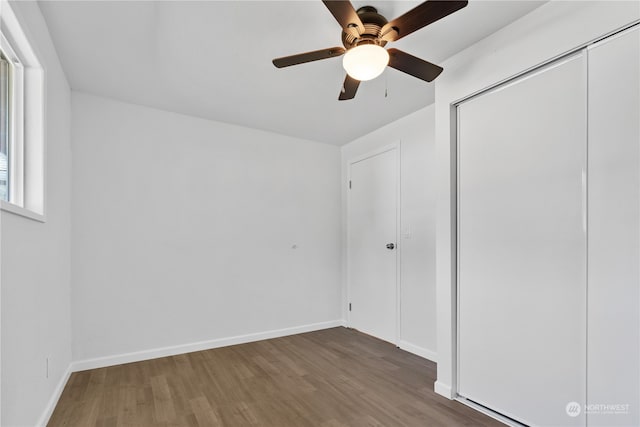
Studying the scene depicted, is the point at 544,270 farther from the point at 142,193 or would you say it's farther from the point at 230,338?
the point at 142,193

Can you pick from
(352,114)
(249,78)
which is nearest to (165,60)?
(249,78)

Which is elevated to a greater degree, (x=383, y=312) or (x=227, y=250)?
(x=227, y=250)

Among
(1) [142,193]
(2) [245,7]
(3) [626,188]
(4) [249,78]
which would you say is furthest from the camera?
(1) [142,193]

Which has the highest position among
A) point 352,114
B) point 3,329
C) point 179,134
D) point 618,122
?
point 352,114

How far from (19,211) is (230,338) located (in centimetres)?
251

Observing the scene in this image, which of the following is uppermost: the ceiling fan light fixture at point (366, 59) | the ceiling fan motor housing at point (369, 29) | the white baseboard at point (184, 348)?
the ceiling fan motor housing at point (369, 29)

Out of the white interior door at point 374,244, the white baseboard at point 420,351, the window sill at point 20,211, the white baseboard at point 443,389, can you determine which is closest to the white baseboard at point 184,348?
the white interior door at point 374,244

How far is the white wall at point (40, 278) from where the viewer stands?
1.53 meters

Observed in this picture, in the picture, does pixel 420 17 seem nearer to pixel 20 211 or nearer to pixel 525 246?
pixel 525 246

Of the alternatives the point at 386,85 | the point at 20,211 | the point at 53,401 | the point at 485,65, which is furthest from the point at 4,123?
the point at 485,65

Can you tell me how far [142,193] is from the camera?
327 centimetres

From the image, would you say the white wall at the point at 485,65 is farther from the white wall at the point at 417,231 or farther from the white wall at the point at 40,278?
the white wall at the point at 40,278

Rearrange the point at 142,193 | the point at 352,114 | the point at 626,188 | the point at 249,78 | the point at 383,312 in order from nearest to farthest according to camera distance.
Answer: the point at 626,188
the point at 249,78
the point at 142,193
the point at 352,114
the point at 383,312

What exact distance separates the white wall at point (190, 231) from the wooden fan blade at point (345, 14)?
2.39m
